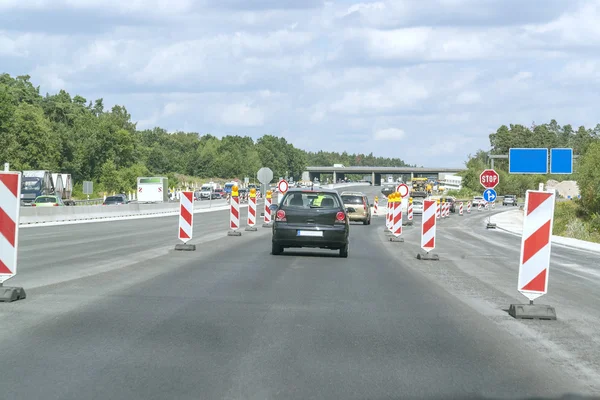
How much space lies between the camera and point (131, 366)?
22.8 feet

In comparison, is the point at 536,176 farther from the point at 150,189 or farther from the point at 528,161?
the point at 528,161

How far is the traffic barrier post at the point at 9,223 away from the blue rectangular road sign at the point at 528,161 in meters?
34.3

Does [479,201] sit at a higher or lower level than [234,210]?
lower

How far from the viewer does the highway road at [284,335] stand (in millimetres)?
6422

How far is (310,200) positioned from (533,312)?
10167 millimetres

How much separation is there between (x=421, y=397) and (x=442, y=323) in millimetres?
3598

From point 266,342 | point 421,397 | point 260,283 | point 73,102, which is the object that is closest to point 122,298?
point 260,283

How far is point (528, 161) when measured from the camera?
4288 cm

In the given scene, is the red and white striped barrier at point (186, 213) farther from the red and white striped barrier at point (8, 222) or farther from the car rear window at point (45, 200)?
the car rear window at point (45, 200)

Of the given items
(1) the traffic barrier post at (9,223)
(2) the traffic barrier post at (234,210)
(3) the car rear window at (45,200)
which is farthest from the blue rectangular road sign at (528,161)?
(1) the traffic barrier post at (9,223)

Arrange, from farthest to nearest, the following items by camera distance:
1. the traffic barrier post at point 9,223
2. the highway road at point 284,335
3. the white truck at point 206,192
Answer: the white truck at point 206,192 → the traffic barrier post at point 9,223 → the highway road at point 284,335

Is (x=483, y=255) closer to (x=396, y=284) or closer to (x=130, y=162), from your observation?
(x=396, y=284)

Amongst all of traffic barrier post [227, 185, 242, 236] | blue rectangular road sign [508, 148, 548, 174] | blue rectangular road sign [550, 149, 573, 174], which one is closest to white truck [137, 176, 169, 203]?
blue rectangular road sign [508, 148, 548, 174]

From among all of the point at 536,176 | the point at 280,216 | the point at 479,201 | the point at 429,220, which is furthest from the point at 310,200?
the point at 536,176
